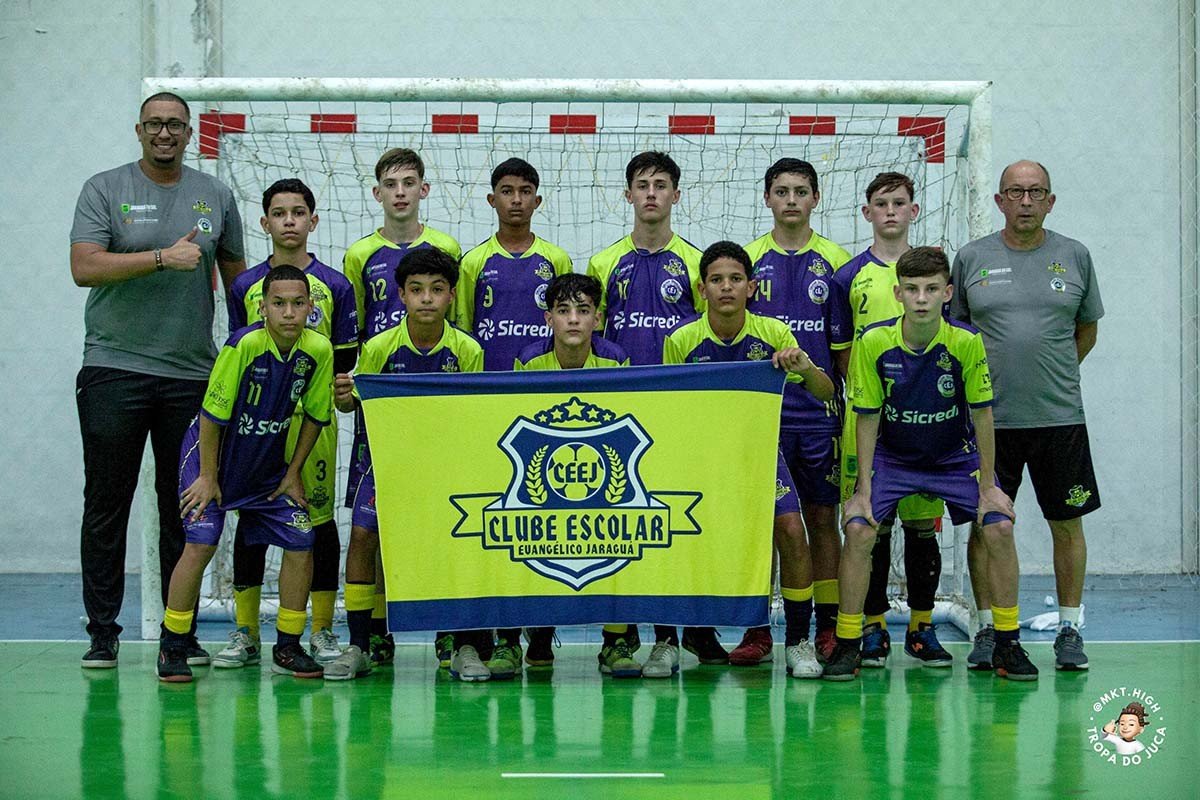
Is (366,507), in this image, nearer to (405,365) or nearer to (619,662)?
(405,365)

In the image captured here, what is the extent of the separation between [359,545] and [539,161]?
3006 millimetres

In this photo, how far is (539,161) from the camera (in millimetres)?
7379

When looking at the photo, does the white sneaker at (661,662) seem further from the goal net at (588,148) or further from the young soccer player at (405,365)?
the goal net at (588,148)

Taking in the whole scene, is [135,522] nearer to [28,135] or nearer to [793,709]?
[28,135]

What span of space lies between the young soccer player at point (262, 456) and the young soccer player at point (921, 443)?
6.14ft

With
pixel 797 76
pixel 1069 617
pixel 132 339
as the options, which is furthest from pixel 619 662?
pixel 797 76

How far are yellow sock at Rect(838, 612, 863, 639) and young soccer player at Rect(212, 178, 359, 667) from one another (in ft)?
6.16

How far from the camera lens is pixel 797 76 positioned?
8.12 m

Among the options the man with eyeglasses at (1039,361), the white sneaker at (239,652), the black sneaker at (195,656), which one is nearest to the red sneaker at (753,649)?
the man with eyeglasses at (1039,361)

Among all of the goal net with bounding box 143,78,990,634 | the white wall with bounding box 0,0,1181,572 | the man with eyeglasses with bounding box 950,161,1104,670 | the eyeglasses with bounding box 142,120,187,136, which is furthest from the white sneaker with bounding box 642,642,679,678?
the white wall with bounding box 0,0,1181,572

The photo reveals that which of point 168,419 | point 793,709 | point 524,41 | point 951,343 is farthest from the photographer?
point 524,41

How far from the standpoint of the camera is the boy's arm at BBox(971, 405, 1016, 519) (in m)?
4.90

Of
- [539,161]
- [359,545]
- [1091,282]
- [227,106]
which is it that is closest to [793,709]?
[359,545]

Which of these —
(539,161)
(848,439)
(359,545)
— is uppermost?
(539,161)
